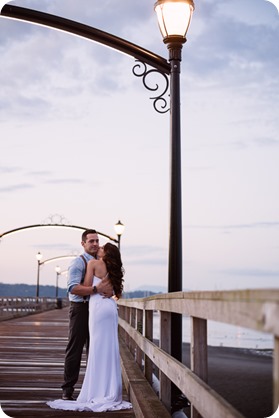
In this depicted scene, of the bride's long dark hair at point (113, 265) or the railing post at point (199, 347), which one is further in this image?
the bride's long dark hair at point (113, 265)

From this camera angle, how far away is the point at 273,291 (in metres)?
2.23

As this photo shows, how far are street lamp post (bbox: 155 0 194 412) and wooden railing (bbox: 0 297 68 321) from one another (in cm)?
2294

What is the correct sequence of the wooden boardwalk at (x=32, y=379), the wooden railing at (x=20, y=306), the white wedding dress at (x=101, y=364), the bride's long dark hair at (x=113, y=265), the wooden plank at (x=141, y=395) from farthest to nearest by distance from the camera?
1. the wooden railing at (x=20, y=306)
2. the bride's long dark hair at (x=113, y=265)
3. the white wedding dress at (x=101, y=364)
4. the wooden boardwalk at (x=32, y=379)
5. the wooden plank at (x=141, y=395)

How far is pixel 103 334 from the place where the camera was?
24.8ft

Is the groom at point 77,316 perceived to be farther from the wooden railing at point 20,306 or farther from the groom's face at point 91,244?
the wooden railing at point 20,306

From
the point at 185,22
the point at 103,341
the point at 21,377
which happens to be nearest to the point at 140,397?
the point at 103,341

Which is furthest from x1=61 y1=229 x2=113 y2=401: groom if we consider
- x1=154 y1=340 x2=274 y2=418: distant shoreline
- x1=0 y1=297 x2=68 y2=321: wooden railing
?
x1=0 y1=297 x2=68 y2=321: wooden railing

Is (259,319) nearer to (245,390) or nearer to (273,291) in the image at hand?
(273,291)

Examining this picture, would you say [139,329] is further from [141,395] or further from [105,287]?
[141,395]

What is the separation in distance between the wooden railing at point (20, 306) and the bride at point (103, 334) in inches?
896

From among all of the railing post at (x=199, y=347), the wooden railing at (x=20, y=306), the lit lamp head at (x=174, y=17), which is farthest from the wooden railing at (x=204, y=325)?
the wooden railing at (x=20, y=306)

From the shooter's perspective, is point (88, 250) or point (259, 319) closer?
point (259, 319)

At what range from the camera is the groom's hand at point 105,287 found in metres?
7.50

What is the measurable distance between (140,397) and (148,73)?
4500 millimetres
